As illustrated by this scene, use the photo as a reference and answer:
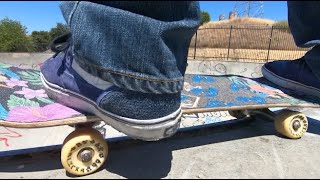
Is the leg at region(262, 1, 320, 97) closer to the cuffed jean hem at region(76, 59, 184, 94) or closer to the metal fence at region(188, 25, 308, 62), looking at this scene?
the cuffed jean hem at region(76, 59, 184, 94)

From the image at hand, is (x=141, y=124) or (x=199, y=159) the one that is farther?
(x=199, y=159)

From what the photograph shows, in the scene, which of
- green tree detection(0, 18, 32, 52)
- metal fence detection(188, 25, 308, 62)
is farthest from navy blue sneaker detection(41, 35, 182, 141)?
metal fence detection(188, 25, 308, 62)

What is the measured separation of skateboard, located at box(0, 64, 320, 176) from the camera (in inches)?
62.6

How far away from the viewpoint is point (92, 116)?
5.24 feet

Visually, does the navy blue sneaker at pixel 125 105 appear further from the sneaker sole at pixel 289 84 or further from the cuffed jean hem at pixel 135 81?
the sneaker sole at pixel 289 84

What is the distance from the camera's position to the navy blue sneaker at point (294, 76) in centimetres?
247

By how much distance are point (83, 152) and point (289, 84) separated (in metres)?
1.76


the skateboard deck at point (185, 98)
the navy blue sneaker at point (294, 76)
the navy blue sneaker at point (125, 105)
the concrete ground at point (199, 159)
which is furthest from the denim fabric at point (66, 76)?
the navy blue sneaker at point (294, 76)

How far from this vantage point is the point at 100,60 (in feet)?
4.50

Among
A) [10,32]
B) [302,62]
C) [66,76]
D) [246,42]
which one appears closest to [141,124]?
[66,76]

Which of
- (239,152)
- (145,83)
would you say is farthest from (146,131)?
(239,152)

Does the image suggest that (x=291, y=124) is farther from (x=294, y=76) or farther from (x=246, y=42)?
(x=246, y=42)

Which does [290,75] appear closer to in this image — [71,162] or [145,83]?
[145,83]

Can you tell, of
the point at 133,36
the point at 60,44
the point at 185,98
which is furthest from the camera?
the point at 185,98
